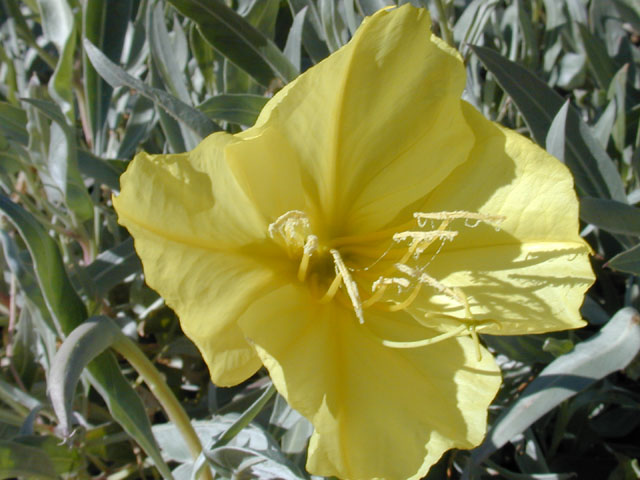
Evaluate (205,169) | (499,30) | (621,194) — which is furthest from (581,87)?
(205,169)

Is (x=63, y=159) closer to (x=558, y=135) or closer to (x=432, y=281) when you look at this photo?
(x=432, y=281)

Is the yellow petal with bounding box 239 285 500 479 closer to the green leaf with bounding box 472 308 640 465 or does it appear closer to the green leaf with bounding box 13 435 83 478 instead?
the green leaf with bounding box 472 308 640 465

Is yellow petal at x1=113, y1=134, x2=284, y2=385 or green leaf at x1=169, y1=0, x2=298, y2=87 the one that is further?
green leaf at x1=169, y1=0, x2=298, y2=87

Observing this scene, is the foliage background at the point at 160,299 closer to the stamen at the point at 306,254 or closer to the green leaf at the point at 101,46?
the green leaf at the point at 101,46

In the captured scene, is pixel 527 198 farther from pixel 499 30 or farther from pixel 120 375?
pixel 499 30

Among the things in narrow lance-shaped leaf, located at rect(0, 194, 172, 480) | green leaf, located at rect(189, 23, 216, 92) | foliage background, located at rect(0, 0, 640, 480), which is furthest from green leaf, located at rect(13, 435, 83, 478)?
green leaf, located at rect(189, 23, 216, 92)

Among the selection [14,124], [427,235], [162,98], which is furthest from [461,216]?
[14,124]
